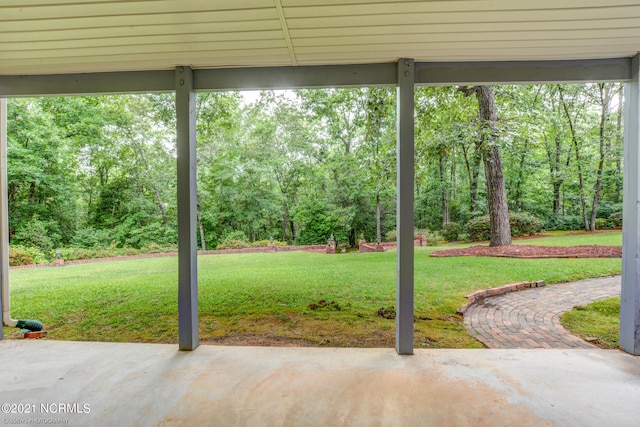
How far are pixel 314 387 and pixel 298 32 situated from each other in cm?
244

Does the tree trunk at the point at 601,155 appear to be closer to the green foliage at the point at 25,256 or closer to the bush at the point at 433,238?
the bush at the point at 433,238

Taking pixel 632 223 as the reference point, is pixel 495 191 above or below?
above

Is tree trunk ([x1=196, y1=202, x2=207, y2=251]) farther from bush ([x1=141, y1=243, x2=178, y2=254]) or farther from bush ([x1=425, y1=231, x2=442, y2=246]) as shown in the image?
bush ([x1=425, y1=231, x2=442, y2=246])

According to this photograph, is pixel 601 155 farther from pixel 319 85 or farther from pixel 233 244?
pixel 233 244

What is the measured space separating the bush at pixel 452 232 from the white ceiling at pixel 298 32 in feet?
30.7

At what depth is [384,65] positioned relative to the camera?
2.45 m

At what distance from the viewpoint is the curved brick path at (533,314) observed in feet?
10.1

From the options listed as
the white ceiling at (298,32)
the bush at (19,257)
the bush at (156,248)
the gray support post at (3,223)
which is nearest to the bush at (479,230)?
the white ceiling at (298,32)

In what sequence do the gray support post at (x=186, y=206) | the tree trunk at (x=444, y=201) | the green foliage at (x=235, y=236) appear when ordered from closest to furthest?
the gray support post at (x=186, y=206), the green foliage at (x=235, y=236), the tree trunk at (x=444, y=201)

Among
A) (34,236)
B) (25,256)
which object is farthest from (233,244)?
(34,236)

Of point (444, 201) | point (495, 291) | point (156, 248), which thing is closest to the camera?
point (495, 291)

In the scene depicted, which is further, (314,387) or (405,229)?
(405,229)

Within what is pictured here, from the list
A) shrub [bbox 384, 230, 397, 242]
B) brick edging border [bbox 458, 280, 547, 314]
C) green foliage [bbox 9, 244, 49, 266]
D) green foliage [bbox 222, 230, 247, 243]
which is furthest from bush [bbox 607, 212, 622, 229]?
green foliage [bbox 9, 244, 49, 266]

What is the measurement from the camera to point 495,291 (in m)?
4.78
